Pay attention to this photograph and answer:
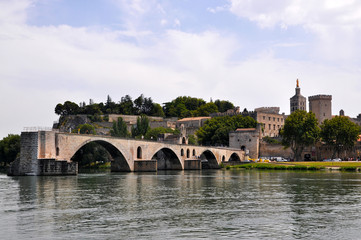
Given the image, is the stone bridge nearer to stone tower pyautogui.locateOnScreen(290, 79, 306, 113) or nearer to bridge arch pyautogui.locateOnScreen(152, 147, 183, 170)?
bridge arch pyautogui.locateOnScreen(152, 147, 183, 170)

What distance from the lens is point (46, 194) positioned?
30328 mm

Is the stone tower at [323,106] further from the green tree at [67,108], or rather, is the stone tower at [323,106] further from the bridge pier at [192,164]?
the green tree at [67,108]

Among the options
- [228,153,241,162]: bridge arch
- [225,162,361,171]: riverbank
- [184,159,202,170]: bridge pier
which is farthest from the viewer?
[228,153,241,162]: bridge arch

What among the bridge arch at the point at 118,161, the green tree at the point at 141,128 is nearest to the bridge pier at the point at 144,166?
the bridge arch at the point at 118,161

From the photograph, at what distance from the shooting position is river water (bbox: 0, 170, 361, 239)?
18.0m

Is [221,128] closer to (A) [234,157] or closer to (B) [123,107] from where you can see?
(A) [234,157]

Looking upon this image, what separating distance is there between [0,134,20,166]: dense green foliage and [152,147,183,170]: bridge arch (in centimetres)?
2363

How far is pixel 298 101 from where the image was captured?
156 metres

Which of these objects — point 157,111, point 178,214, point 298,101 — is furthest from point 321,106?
point 178,214

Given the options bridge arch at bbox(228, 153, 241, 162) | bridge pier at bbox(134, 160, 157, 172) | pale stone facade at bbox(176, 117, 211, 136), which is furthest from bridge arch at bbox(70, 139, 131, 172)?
pale stone facade at bbox(176, 117, 211, 136)

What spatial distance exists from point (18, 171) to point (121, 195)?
22.0 m

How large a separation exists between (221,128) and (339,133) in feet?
93.2

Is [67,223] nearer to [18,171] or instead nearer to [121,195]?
[121,195]

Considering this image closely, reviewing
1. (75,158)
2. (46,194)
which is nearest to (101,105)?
(75,158)
